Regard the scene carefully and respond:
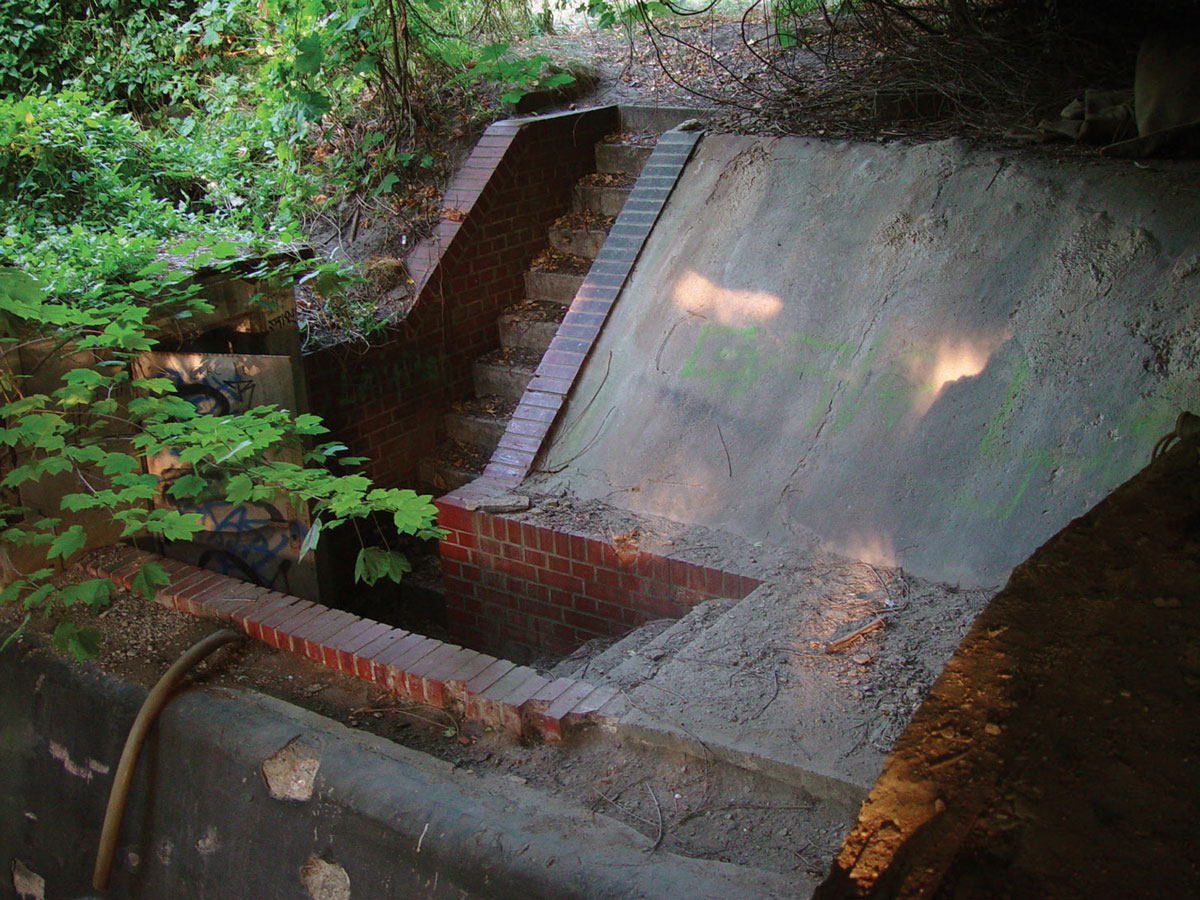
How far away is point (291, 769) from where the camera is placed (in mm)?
3820

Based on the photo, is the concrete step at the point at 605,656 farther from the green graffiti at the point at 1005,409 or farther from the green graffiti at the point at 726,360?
the green graffiti at the point at 1005,409

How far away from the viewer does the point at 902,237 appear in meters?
5.36

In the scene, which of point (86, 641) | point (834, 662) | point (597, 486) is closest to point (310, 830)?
point (86, 641)

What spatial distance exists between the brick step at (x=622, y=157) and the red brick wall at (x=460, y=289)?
0.09m

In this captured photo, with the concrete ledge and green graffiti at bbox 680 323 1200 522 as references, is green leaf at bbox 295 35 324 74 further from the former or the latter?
the concrete ledge

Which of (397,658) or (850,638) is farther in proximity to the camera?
(397,658)

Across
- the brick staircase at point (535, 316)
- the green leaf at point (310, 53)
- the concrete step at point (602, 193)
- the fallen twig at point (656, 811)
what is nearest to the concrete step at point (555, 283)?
the brick staircase at point (535, 316)

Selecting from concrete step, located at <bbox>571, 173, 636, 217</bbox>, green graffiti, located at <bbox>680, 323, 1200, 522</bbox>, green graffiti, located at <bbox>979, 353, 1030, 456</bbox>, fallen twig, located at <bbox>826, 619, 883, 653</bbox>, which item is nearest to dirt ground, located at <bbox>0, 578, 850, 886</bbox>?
fallen twig, located at <bbox>826, 619, 883, 653</bbox>

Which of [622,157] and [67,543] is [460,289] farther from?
[67,543]

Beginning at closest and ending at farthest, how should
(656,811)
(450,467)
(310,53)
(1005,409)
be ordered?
(656,811), (1005,409), (310,53), (450,467)

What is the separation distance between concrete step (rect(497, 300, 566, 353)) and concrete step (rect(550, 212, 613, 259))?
0.42 m

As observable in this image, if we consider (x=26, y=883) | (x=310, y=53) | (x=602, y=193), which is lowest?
(x=26, y=883)

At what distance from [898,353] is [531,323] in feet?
9.89

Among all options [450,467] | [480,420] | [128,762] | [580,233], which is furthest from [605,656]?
[580,233]
